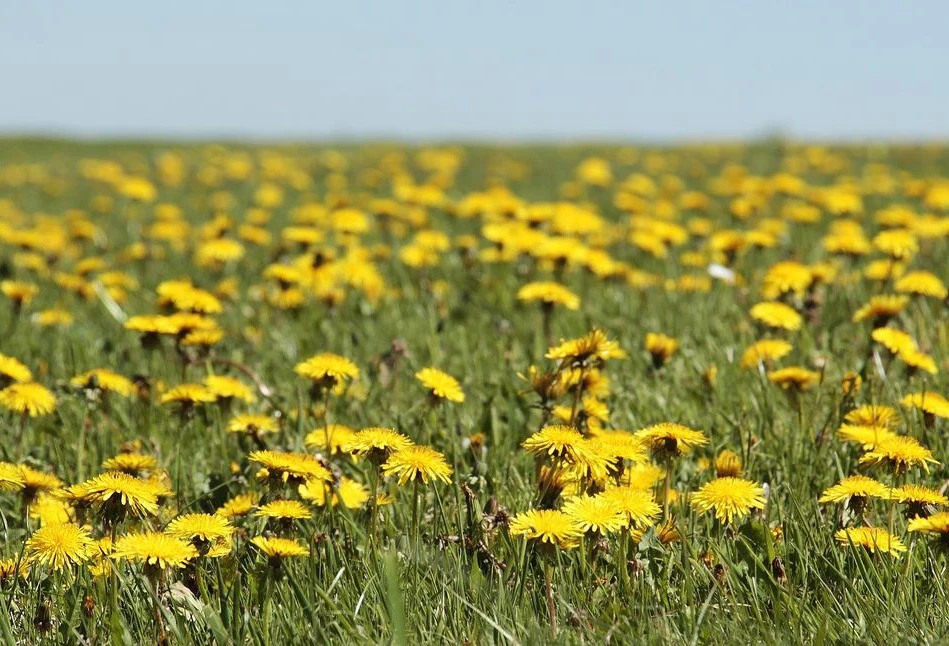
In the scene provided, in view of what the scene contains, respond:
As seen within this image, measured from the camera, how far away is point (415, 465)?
1817mm

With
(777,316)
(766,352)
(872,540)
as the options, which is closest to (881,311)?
(777,316)

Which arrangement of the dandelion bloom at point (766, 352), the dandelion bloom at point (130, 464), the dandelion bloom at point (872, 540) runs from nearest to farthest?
the dandelion bloom at point (872, 540)
the dandelion bloom at point (130, 464)
the dandelion bloom at point (766, 352)

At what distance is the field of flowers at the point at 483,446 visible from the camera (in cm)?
172

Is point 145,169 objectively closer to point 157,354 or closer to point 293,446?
point 157,354

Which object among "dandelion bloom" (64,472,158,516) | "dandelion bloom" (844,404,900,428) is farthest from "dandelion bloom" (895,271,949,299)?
"dandelion bloom" (64,472,158,516)

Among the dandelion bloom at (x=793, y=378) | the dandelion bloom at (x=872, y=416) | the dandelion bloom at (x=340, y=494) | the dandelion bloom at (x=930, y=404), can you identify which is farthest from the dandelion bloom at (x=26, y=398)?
the dandelion bloom at (x=930, y=404)

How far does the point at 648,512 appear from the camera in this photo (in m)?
1.74

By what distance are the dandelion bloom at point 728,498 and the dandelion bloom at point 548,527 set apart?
26cm

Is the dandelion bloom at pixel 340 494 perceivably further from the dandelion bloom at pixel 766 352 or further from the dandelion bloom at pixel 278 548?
the dandelion bloom at pixel 766 352

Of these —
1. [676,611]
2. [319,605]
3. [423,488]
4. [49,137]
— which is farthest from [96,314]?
[49,137]

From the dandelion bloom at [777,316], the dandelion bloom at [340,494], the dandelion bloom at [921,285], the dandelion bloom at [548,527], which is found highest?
the dandelion bloom at [921,285]

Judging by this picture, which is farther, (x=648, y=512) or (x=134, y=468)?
(x=134, y=468)

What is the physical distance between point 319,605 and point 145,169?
34.0 feet

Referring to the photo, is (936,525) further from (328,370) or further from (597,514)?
(328,370)
